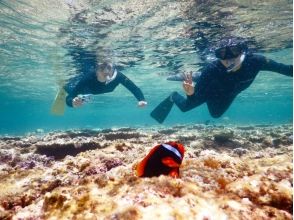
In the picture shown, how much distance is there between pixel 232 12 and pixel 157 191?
1265 centimetres

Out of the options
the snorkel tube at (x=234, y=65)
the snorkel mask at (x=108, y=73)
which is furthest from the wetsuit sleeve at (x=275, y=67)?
the snorkel mask at (x=108, y=73)

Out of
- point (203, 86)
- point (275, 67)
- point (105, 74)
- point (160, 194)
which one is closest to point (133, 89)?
point (105, 74)

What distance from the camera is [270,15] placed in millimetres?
14016

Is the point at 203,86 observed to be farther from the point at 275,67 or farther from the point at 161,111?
the point at 275,67

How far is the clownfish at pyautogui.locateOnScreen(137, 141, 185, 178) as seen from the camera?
297 centimetres

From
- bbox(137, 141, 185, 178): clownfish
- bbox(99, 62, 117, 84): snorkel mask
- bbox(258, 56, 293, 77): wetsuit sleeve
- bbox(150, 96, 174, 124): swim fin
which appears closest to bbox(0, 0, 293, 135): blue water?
bbox(99, 62, 117, 84): snorkel mask

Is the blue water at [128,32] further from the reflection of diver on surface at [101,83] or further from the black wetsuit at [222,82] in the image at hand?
the black wetsuit at [222,82]

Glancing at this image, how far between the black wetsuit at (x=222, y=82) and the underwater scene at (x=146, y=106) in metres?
0.04

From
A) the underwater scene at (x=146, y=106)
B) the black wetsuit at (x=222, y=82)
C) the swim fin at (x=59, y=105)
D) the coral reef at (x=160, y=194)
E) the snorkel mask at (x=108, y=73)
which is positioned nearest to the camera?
the coral reef at (x=160, y=194)

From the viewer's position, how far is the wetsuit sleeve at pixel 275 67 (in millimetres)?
9253

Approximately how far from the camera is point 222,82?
1162 cm

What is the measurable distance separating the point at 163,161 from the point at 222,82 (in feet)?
30.4

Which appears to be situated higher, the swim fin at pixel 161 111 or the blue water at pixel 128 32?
the blue water at pixel 128 32

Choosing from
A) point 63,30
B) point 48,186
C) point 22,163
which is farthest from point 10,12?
point 48,186
